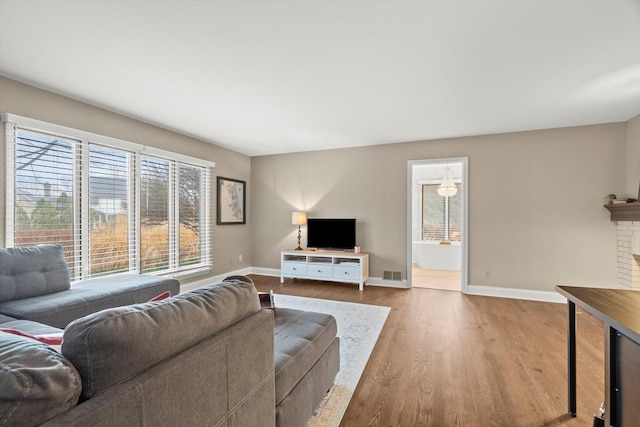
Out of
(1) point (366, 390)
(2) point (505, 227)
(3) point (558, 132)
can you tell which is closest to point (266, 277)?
(1) point (366, 390)

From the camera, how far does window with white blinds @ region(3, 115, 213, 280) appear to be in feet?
8.93

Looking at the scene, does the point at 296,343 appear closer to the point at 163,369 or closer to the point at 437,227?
the point at 163,369

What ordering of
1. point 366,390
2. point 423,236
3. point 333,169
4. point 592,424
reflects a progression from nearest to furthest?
point 592,424
point 366,390
point 333,169
point 423,236

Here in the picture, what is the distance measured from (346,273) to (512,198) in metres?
2.73

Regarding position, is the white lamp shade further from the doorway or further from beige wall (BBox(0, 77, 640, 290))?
the doorway

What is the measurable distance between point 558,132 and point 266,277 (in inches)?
205

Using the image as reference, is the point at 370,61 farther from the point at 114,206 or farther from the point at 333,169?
the point at 114,206

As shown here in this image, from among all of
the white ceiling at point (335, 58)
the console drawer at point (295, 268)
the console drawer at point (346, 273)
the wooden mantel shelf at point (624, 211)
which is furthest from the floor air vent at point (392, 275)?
the wooden mantel shelf at point (624, 211)

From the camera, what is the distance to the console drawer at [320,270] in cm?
480

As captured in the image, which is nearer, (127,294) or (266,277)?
(127,294)

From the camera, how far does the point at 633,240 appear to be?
11.3 ft

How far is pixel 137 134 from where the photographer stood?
3734 millimetres

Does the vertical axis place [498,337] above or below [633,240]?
below

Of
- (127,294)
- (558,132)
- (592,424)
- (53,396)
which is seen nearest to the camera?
(53,396)
